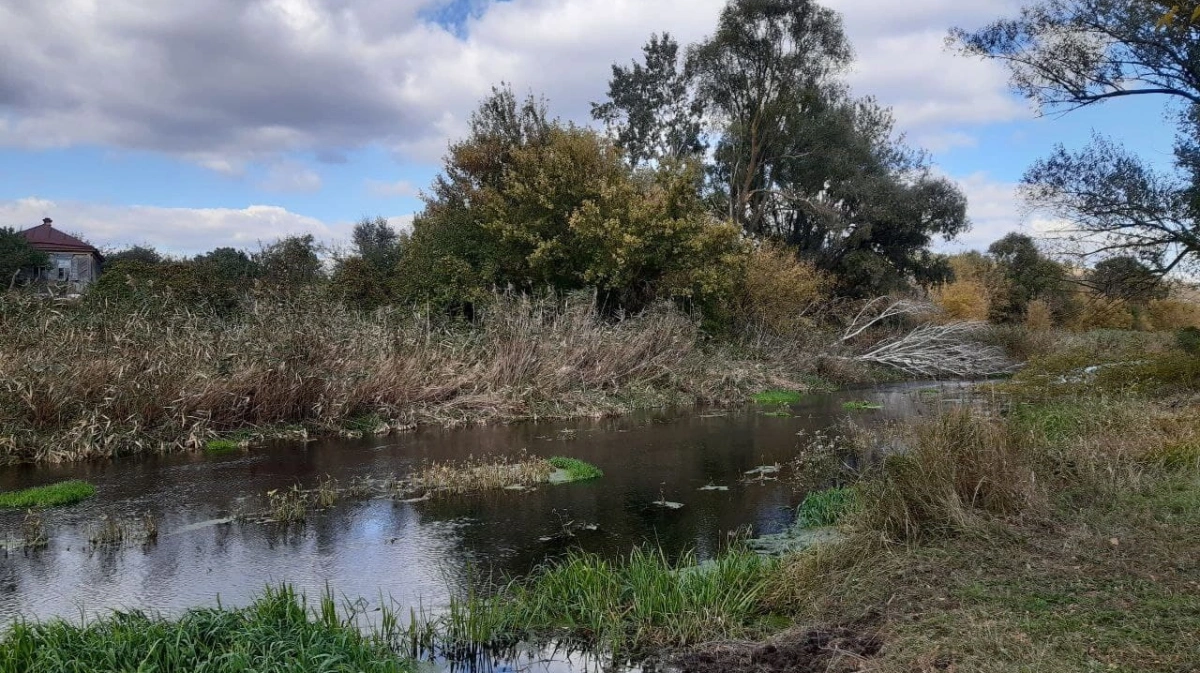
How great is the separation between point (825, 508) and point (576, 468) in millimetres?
4353

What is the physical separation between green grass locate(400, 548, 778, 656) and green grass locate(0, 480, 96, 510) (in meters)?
6.57

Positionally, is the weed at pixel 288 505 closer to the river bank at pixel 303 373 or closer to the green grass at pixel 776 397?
the river bank at pixel 303 373

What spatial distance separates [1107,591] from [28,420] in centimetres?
1468

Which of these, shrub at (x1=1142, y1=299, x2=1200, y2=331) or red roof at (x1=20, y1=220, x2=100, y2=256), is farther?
red roof at (x1=20, y1=220, x2=100, y2=256)

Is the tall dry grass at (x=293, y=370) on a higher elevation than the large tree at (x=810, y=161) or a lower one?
lower

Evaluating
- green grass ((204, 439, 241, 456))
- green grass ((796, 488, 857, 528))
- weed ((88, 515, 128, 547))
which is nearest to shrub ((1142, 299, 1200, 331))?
green grass ((796, 488, 857, 528))

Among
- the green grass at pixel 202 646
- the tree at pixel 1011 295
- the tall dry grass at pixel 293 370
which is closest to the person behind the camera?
the green grass at pixel 202 646

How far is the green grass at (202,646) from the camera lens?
4.59 m

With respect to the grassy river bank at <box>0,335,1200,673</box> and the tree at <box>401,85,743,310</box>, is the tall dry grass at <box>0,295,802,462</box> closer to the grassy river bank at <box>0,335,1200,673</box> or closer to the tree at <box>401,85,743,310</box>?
the tree at <box>401,85,743,310</box>

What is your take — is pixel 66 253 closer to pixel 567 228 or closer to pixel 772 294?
pixel 567 228

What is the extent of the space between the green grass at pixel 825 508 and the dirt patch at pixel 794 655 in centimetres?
299

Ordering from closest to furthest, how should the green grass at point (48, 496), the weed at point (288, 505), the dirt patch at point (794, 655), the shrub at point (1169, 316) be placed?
the dirt patch at point (794, 655), the weed at point (288, 505), the green grass at point (48, 496), the shrub at point (1169, 316)

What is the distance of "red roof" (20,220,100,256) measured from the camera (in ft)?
179

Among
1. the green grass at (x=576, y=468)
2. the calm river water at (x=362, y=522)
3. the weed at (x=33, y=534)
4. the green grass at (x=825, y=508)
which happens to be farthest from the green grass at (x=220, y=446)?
the green grass at (x=825, y=508)
